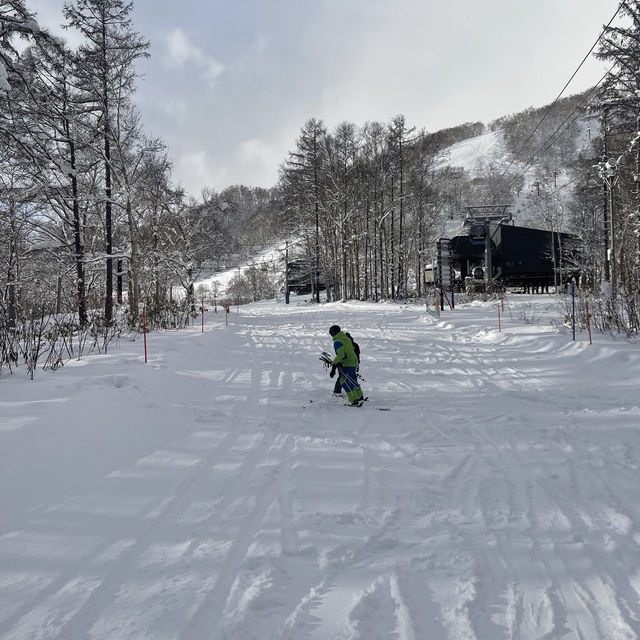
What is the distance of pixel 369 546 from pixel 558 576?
119 centimetres

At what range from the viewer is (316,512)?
341 cm

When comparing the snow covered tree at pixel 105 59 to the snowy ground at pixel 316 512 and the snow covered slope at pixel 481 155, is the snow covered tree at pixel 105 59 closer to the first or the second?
the snowy ground at pixel 316 512

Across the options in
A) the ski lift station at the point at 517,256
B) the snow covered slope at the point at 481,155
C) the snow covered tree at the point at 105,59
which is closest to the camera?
the snow covered tree at the point at 105,59

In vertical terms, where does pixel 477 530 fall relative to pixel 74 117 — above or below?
below

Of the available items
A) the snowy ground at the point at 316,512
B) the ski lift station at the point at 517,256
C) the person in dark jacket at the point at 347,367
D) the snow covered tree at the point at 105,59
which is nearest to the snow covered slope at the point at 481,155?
the ski lift station at the point at 517,256

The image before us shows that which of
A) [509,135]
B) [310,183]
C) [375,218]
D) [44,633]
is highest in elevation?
[509,135]

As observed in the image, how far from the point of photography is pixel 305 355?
1128 centimetres

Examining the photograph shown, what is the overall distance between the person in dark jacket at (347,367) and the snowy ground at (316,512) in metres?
0.27

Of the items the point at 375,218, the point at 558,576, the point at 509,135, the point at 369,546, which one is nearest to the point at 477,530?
the point at 558,576

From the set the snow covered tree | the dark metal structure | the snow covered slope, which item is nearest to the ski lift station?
the dark metal structure

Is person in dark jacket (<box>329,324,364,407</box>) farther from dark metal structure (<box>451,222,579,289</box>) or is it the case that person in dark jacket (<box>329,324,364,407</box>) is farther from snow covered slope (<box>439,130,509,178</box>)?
snow covered slope (<box>439,130,509,178</box>)

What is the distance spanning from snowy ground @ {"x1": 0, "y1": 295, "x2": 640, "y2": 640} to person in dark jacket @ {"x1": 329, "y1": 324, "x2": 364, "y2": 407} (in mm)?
275

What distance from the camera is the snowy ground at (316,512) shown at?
7.63ft

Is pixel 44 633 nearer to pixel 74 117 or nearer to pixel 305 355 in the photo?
pixel 305 355
